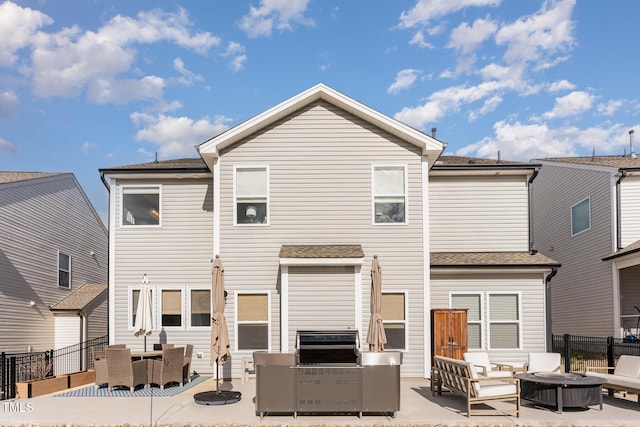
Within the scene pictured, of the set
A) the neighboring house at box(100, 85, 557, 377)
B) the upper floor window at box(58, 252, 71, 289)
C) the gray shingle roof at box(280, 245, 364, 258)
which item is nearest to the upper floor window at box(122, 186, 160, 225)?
the neighboring house at box(100, 85, 557, 377)

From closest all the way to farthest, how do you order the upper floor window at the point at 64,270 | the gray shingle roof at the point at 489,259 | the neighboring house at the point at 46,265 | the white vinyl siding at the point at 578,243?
1. the gray shingle roof at the point at 489,259
2. the white vinyl siding at the point at 578,243
3. the neighboring house at the point at 46,265
4. the upper floor window at the point at 64,270

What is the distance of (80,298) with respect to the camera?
19156 mm

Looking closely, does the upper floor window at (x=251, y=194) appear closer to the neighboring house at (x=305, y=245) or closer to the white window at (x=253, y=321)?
the neighboring house at (x=305, y=245)

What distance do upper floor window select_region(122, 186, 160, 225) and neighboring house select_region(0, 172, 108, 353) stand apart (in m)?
4.92

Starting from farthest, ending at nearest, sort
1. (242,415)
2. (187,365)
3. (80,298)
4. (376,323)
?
(80,298), (187,365), (376,323), (242,415)

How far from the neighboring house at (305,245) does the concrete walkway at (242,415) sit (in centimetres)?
285

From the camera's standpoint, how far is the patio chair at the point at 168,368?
10.6 metres

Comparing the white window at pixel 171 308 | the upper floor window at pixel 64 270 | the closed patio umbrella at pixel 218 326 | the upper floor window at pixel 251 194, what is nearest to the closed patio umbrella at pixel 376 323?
the closed patio umbrella at pixel 218 326

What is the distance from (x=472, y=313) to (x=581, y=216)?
7.15 meters

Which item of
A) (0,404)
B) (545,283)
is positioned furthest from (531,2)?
(0,404)

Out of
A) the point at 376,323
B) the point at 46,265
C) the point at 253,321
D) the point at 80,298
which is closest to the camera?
the point at 376,323

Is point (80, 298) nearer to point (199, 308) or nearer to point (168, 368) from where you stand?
point (199, 308)

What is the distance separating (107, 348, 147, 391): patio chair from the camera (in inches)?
408

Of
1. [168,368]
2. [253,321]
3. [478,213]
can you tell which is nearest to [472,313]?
[478,213]
